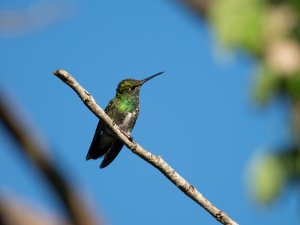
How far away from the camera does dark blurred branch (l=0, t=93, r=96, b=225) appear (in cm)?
74

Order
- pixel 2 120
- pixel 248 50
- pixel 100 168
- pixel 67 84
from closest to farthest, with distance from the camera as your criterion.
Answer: pixel 2 120 → pixel 248 50 → pixel 67 84 → pixel 100 168

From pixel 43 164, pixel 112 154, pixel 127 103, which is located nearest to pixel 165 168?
pixel 43 164

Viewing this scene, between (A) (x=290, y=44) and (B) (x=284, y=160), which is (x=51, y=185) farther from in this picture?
(B) (x=284, y=160)

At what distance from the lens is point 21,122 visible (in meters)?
0.94

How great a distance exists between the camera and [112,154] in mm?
7203

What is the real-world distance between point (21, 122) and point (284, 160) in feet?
2.58

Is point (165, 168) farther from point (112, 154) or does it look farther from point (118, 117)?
point (118, 117)

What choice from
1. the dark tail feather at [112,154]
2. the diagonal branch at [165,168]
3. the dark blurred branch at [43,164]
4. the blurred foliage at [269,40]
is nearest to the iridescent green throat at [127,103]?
the dark tail feather at [112,154]

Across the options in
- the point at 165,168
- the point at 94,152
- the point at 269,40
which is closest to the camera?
the point at 269,40

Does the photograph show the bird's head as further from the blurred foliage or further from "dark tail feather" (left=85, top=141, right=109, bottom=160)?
the blurred foliage

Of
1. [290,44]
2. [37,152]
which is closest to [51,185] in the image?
[37,152]

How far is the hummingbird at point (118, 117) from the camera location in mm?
7188

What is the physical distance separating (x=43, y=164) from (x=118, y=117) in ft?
21.9

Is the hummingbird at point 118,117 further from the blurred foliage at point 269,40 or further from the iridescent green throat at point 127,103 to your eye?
the blurred foliage at point 269,40
